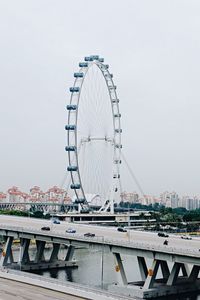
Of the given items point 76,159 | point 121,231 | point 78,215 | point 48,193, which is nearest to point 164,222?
point 78,215

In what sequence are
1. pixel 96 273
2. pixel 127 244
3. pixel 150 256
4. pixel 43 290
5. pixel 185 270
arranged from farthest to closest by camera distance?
pixel 96 273, pixel 185 270, pixel 127 244, pixel 150 256, pixel 43 290

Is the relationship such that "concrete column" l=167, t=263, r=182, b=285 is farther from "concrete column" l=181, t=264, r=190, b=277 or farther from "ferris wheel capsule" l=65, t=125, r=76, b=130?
"ferris wheel capsule" l=65, t=125, r=76, b=130

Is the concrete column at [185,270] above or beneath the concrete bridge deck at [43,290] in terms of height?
above

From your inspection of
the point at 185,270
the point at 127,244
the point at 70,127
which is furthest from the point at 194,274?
the point at 70,127

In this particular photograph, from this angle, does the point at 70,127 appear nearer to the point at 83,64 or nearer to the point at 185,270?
the point at 83,64

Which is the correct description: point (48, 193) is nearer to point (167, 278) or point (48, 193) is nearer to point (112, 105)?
point (112, 105)

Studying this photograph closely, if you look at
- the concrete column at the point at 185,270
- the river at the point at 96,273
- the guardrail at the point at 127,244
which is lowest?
the river at the point at 96,273

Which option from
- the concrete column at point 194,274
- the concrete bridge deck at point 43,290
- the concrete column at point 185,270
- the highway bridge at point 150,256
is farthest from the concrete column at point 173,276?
the concrete bridge deck at point 43,290

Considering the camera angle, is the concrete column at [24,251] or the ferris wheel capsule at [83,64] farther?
the ferris wheel capsule at [83,64]

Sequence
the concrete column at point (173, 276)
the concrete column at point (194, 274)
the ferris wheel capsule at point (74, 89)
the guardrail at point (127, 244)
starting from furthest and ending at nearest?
the ferris wheel capsule at point (74, 89), the concrete column at point (194, 274), the concrete column at point (173, 276), the guardrail at point (127, 244)

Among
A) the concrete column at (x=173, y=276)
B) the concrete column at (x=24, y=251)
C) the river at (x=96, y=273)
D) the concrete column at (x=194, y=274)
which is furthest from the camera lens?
the concrete column at (x=24, y=251)

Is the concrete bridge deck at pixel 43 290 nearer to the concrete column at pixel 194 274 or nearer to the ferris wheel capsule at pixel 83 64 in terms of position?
the concrete column at pixel 194 274

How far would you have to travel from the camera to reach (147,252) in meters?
40.5

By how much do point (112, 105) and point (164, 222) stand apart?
26.3 m
